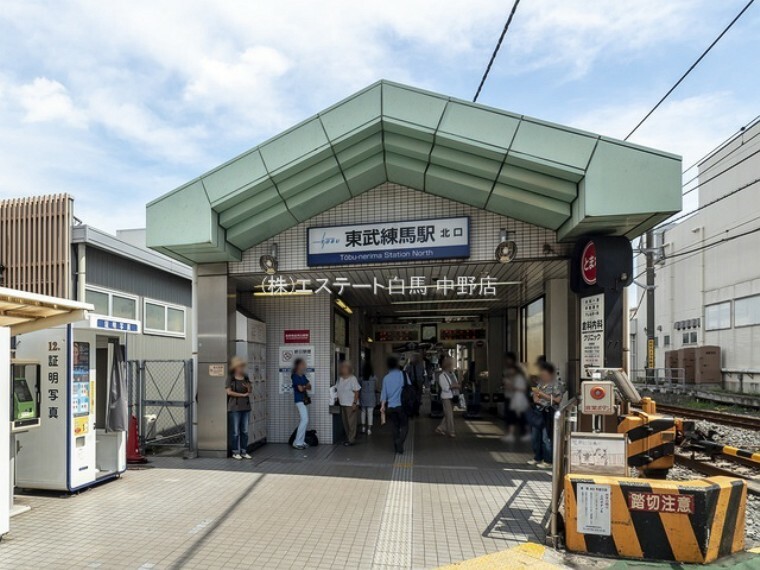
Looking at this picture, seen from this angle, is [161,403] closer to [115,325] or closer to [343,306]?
[115,325]

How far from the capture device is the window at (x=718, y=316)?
23.8 meters

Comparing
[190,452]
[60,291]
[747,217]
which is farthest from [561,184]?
[747,217]

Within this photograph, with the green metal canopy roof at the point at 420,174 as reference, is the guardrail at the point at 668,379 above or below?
below

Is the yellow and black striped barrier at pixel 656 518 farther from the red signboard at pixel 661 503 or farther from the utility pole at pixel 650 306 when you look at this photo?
the utility pole at pixel 650 306

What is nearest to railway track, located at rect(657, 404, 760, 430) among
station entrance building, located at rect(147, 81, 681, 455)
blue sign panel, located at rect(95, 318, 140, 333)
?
station entrance building, located at rect(147, 81, 681, 455)

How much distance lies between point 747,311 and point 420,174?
22.1m

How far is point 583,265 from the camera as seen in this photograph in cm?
733

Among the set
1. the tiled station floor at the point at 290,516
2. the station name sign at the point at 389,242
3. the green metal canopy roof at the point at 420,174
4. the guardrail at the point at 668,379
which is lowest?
the guardrail at the point at 668,379

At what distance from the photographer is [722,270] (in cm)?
2453

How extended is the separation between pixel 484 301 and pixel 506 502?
A: 6949 millimetres

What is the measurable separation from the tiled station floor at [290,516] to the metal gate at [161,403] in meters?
0.89

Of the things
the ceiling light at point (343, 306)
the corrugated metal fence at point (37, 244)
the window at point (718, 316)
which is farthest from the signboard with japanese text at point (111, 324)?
the window at point (718, 316)

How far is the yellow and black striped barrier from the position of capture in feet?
13.5

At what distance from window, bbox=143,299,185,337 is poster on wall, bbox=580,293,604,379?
9.49m
